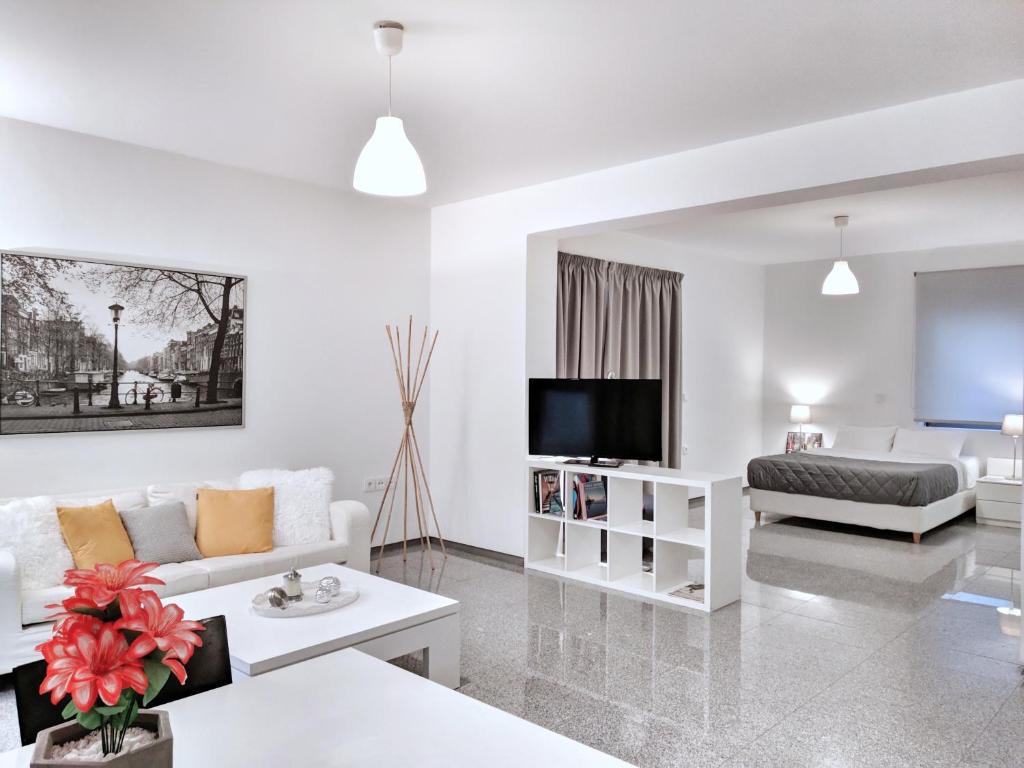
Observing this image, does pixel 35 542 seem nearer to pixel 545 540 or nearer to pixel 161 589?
pixel 161 589

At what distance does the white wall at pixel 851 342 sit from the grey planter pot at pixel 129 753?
8254mm

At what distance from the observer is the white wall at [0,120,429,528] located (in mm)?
4076

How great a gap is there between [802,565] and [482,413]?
2.58m

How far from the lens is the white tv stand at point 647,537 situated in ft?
14.5

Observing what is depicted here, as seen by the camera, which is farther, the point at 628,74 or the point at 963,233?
the point at 963,233

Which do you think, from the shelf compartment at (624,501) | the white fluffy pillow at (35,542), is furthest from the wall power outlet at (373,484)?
the white fluffy pillow at (35,542)

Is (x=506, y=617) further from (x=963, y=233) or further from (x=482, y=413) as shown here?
(x=963, y=233)

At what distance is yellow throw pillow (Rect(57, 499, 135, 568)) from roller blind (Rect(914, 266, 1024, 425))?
7544 millimetres

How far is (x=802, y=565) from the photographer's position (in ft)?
18.2

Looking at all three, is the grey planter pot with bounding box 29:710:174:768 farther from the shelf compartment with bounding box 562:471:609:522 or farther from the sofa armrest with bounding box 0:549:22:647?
the shelf compartment with bounding box 562:471:609:522

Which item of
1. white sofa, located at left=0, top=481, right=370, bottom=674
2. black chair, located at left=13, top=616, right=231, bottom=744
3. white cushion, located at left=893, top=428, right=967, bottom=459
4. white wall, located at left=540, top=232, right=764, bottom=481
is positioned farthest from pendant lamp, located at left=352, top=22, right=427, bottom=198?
white cushion, located at left=893, top=428, right=967, bottom=459

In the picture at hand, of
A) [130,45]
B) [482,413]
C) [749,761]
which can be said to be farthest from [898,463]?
[130,45]

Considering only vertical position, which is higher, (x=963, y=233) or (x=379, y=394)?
(x=963, y=233)

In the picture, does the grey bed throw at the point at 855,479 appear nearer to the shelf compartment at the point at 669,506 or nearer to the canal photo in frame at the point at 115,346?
the shelf compartment at the point at 669,506
